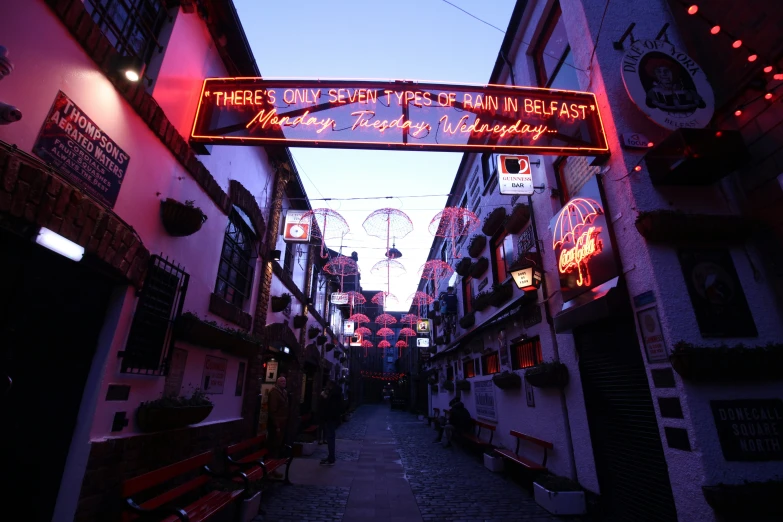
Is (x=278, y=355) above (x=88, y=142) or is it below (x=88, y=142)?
below

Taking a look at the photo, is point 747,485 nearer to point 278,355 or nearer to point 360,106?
point 360,106

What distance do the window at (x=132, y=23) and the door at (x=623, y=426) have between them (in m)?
8.22

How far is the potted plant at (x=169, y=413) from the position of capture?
472 cm

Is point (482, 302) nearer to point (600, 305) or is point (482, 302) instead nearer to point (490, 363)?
point (490, 363)

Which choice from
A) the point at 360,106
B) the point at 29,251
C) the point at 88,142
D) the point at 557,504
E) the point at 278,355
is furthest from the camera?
the point at 278,355

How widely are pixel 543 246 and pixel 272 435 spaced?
796cm

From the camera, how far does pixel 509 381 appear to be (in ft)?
30.6

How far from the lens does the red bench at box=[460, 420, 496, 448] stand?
10.4 m

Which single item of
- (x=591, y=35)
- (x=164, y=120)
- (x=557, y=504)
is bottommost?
(x=557, y=504)

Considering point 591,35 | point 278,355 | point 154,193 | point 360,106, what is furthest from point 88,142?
point 278,355

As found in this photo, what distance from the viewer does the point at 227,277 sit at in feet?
26.5

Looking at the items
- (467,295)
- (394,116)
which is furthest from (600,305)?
(467,295)

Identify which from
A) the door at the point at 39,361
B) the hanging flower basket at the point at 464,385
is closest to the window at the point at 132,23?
the door at the point at 39,361

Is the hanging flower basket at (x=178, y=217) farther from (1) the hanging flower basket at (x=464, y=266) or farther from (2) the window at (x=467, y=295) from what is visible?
(2) the window at (x=467, y=295)
